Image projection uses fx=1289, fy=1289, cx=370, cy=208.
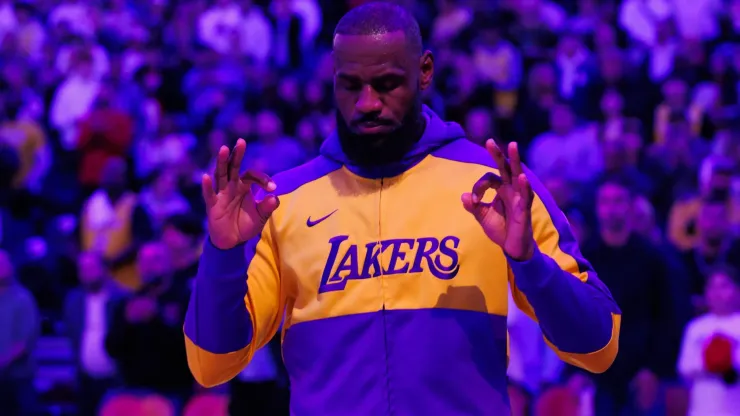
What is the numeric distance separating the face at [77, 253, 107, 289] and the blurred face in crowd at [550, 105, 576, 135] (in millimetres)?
4312

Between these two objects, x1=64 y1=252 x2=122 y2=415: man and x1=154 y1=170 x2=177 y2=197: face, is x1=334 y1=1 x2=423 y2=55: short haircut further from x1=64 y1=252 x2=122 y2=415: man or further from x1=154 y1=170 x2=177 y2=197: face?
x1=154 y1=170 x2=177 y2=197: face

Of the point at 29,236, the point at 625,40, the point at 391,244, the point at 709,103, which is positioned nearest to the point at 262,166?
the point at 29,236

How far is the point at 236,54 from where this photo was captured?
14180 mm

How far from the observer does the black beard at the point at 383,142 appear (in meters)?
3.51

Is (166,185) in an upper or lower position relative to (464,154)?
lower

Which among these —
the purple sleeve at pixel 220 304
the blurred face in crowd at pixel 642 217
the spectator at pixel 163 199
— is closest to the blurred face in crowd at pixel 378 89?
the purple sleeve at pixel 220 304

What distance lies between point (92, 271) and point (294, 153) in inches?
97.2

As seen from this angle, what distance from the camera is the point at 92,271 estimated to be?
960 cm

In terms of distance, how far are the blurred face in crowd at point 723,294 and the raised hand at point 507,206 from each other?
4710 mm

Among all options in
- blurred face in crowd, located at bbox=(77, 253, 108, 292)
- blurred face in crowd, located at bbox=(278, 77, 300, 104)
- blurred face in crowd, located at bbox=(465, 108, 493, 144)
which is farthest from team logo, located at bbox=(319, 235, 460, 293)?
blurred face in crowd, located at bbox=(278, 77, 300, 104)

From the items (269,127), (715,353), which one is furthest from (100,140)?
(715,353)

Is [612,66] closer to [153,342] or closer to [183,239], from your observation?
[183,239]

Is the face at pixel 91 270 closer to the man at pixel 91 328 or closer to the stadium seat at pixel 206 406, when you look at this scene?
the man at pixel 91 328

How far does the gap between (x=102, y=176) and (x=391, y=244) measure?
8.76 meters
